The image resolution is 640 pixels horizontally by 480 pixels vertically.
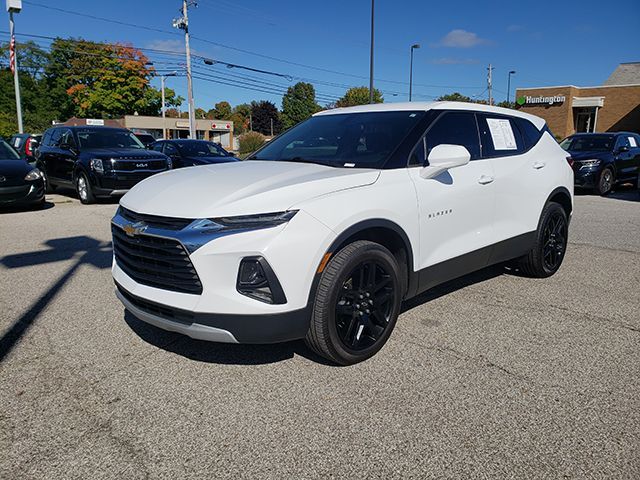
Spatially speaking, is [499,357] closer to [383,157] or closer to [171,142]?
[383,157]

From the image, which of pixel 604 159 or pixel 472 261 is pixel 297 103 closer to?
pixel 604 159

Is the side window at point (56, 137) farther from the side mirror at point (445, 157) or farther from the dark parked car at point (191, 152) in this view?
the side mirror at point (445, 157)

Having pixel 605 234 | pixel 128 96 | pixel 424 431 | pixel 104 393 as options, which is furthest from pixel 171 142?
pixel 128 96

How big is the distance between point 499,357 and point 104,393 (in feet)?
8.44

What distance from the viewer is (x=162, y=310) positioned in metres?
2.92

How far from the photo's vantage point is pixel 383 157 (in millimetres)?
3518

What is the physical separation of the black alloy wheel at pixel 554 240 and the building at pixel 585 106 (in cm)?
3668

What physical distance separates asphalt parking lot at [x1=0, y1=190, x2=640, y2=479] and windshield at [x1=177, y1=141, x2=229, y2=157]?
951cm

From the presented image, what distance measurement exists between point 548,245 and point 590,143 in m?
11.0

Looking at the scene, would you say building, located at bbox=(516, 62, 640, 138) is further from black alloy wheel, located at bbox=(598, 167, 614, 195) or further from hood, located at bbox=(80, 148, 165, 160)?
hood, located at bbox=(80, 148, 165, 160)

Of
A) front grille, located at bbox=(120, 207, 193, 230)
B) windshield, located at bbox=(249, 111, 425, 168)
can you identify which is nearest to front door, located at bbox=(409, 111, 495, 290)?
windshield, located at bbox=(249, 111, 425, 168)

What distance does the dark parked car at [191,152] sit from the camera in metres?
13.2

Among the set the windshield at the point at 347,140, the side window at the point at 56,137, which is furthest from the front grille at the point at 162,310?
the side window at the point at 56,137

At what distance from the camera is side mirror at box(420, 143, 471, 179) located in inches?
134
